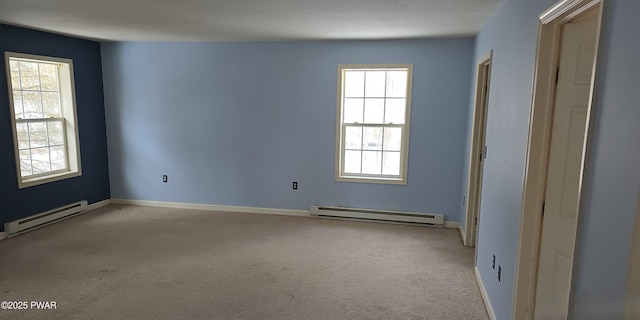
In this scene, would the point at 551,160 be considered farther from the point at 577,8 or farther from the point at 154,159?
A: the point at 154,159

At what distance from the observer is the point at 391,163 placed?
4.82 m

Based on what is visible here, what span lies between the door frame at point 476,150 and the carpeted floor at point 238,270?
10.6 inches

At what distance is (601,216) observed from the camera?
121 cm

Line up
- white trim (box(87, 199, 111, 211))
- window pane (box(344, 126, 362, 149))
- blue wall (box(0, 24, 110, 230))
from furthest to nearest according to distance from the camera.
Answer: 1. white trim (box(87, 199, 111, 211))
2. window pane (box(344, 126, 362, 149))
3. blue wall (box(0, 24, 110, 230))

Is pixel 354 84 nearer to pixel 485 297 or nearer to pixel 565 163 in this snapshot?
pixel 485 297

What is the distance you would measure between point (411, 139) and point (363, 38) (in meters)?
1.36

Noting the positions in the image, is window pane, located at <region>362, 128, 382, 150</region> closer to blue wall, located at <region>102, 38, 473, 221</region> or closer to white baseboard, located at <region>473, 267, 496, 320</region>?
blue wall, located at <region>102, 38, 473, 221</region>

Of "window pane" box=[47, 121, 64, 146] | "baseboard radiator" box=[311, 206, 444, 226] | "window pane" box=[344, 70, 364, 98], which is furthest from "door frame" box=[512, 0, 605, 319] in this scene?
"window pane" box=[47, 121, 64, 146]

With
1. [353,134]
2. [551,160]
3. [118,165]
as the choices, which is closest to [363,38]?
[353,134]

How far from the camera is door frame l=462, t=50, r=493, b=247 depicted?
3.68m

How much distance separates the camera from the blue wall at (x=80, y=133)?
4.01m

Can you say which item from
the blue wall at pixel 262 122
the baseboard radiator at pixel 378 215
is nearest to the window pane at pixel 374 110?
A: the blue wall at pixel 262 122

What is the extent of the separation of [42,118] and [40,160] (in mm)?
520

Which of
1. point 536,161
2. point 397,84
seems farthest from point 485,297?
point 397,84
